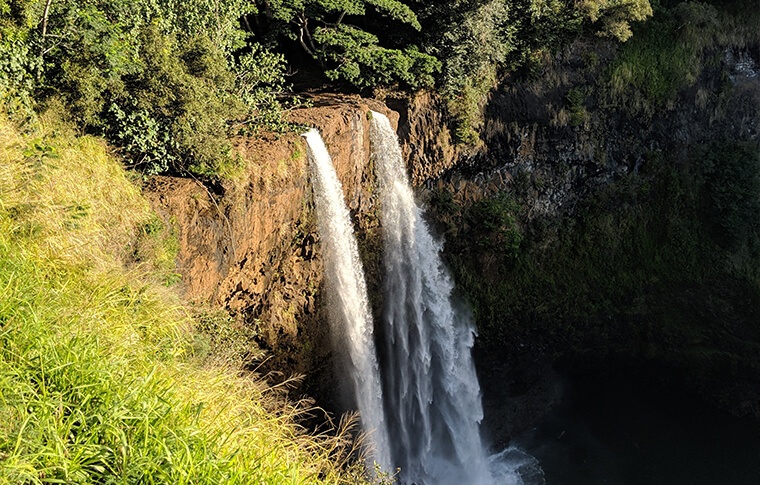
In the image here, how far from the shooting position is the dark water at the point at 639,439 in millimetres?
13914

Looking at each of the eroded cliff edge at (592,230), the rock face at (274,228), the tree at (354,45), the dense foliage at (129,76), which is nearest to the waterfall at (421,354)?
the eroded cliff edge at (592,230)

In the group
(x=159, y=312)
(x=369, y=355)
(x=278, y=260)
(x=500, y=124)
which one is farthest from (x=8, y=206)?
(x=500, y=124)

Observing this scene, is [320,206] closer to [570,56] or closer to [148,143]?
[148,143]

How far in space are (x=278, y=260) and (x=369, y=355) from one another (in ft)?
9.40

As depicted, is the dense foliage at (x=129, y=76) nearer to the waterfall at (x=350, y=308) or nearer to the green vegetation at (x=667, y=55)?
the waterfall at (x=350, y=308)

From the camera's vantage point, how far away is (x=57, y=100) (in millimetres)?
6453

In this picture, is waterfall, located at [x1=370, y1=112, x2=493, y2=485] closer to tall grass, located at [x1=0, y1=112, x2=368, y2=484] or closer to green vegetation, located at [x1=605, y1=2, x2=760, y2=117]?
tall grass, located at [x1=0, y1=112, x2=368, y2=484]

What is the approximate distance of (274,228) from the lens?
884 centimetres

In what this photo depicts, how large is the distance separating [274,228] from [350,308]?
2555 mm

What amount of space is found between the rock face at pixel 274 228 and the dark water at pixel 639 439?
799 centimetres

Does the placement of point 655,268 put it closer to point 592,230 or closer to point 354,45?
point 592,230

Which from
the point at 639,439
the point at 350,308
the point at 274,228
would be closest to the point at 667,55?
the point at 639,439

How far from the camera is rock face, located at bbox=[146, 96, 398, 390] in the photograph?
→ 737 cm

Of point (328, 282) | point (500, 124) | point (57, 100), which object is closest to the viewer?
point (57, 100)
